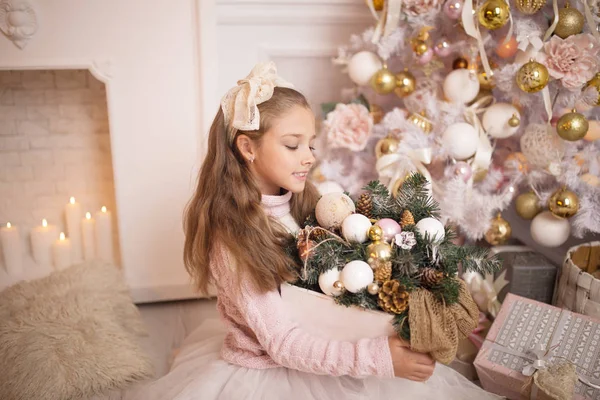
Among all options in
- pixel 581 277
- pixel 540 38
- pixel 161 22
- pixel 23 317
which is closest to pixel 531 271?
pixel 581 277

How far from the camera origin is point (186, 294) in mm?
2072

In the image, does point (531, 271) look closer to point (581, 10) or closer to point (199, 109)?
point (581, 10)

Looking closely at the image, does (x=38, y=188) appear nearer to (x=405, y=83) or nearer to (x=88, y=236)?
(x=88, y=236)

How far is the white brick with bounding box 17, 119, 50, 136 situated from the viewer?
2167 mm

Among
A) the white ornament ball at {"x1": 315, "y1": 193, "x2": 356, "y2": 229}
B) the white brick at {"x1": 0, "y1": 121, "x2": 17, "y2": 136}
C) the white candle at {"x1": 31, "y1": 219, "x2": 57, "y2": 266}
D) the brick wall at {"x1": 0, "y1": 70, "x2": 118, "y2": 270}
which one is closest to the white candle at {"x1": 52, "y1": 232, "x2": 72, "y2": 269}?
the white candle at {"x1": 31, "y1": 219, "x2": 57, "y2": 266}

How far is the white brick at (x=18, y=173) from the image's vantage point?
221cm

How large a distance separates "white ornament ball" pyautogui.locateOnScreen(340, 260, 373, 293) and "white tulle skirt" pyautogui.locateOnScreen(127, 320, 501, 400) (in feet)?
0.86

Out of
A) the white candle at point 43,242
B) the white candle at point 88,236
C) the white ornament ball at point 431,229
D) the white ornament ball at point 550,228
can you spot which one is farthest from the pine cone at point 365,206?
the white candle at point 43,242

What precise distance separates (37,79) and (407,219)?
1607mm

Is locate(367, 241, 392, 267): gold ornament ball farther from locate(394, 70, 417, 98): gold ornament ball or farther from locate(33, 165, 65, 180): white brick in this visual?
locate(33, 165, 65, 180): white brick

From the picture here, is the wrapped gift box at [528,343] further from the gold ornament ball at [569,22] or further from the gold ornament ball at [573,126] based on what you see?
the gold ornament ball at [569,22]

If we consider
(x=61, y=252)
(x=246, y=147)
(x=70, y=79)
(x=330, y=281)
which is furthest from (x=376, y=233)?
(x=70, y=79)

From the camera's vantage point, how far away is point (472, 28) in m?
1.63

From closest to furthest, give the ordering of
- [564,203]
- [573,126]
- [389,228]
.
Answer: [389,228], [573,126], [564,203]
